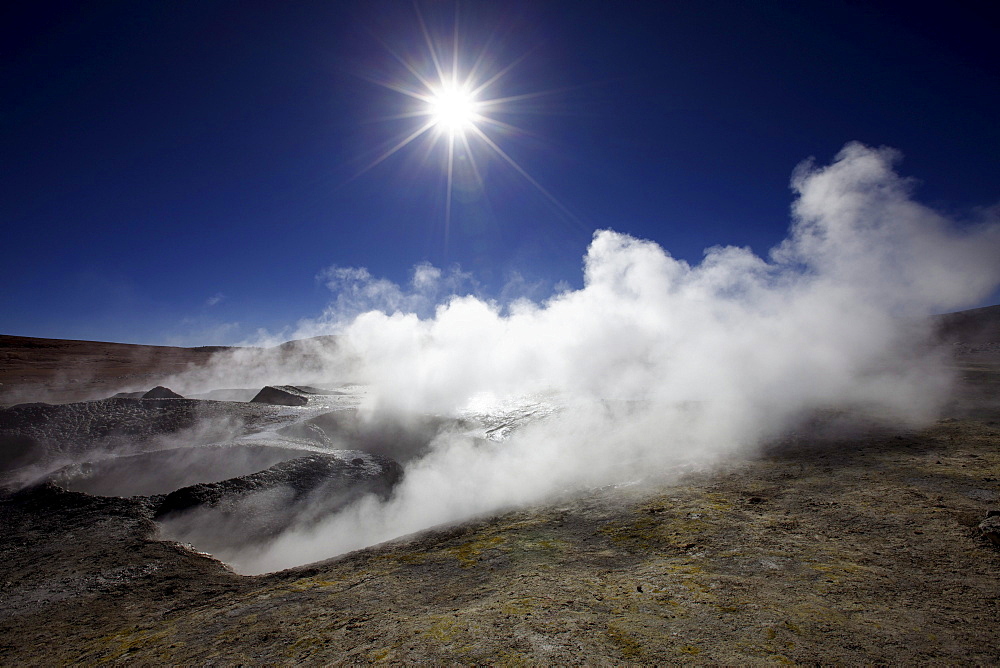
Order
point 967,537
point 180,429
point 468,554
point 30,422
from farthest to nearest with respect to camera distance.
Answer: point 180,429, point 30,422, point 468,554, point 967,537

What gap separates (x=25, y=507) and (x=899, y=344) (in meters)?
30.1

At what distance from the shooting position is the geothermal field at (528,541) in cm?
220

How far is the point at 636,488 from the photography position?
5199 millimetres

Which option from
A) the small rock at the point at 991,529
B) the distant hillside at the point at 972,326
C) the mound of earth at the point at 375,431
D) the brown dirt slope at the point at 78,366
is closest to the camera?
the small rock at the point at 991,529

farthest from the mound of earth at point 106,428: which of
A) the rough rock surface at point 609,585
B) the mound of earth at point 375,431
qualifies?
the rough rock surface at point 609,585

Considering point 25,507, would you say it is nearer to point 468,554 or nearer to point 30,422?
point 30,422

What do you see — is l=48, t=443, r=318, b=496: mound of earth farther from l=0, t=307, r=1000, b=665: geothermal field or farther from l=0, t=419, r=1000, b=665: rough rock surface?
l=0, t=419, r=1000, b=665: rough rock surface

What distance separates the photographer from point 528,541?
3.90 m

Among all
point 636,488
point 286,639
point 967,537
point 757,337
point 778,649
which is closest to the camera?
point 778,649

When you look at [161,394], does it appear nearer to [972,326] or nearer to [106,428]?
[106,428]

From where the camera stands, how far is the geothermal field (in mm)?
2201

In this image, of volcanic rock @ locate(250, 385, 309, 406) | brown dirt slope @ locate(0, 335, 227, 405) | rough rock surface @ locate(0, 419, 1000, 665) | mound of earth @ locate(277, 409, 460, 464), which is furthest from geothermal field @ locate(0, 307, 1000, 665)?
brown dirt slope @ locate(0, 335, 227, 405)

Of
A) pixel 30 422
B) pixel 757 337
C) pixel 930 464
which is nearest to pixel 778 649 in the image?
pixel 930 464

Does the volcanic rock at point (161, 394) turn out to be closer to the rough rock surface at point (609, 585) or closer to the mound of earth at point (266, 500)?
the mound of earth at point (266, 500)
